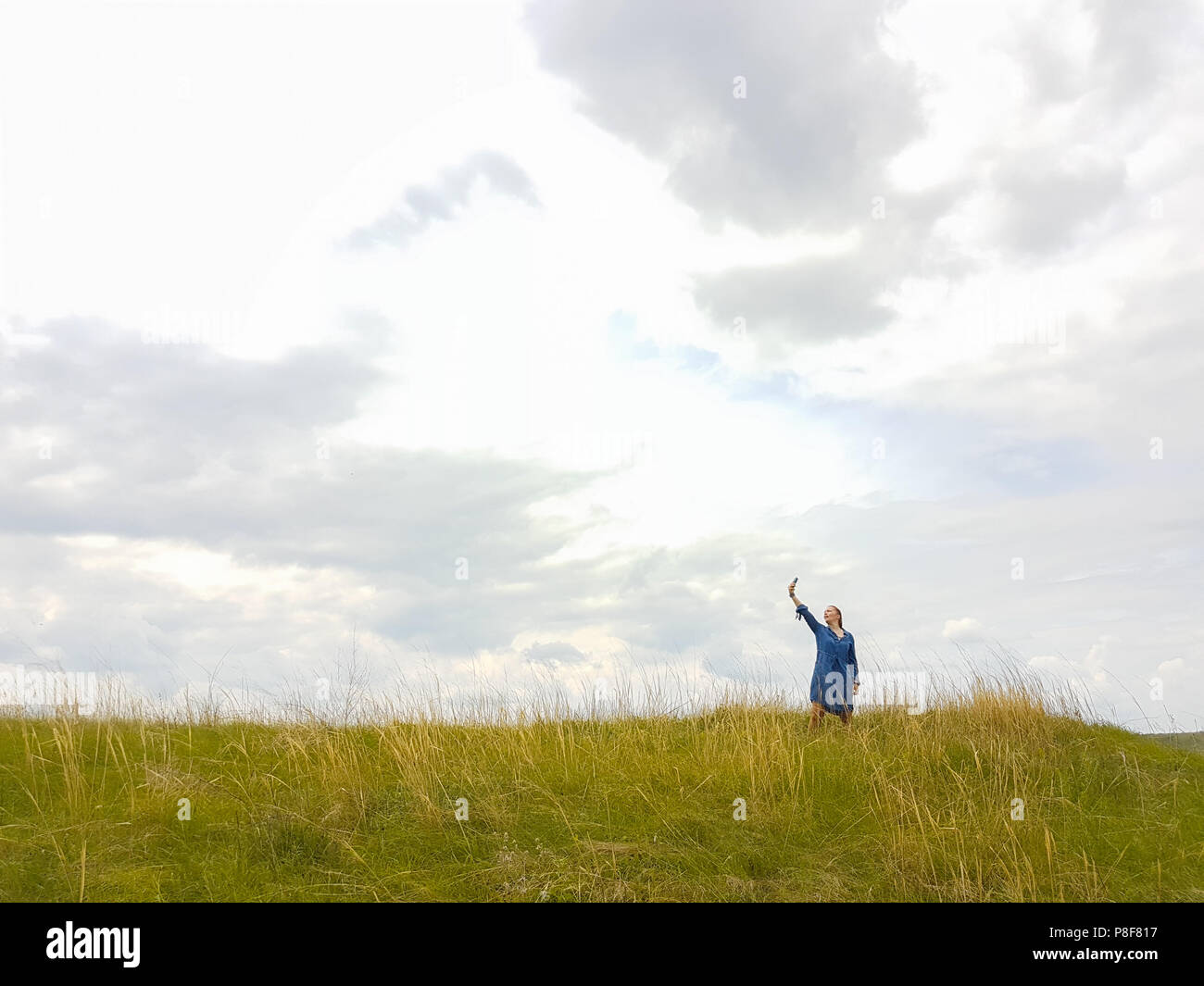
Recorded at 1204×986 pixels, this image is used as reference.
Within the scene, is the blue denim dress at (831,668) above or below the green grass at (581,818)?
above

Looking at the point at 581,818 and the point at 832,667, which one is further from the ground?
the point at 832,667

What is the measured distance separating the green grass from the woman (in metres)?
1.65

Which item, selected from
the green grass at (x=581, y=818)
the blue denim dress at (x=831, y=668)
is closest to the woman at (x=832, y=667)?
the blue denim dress at (x=831, y=668)

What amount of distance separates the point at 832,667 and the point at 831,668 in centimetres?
4

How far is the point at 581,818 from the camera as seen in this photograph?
1037 cm

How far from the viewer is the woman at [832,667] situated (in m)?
16.1

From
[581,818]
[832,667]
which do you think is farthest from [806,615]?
[581,818]

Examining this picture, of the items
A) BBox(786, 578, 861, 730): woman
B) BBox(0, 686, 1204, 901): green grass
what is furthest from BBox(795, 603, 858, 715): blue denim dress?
BBox(0, 686, 1204, 901): green grass

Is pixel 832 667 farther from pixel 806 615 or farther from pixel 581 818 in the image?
pixel 581 818

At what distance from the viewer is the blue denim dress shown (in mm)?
16078

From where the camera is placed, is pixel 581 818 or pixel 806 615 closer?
pixel 581 818

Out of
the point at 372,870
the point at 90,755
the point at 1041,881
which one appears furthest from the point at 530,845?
the point at 90,755

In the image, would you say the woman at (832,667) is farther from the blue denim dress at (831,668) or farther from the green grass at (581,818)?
the green grass at (581,818)

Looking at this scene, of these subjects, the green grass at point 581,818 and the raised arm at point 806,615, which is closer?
the green grass at point 581,818
